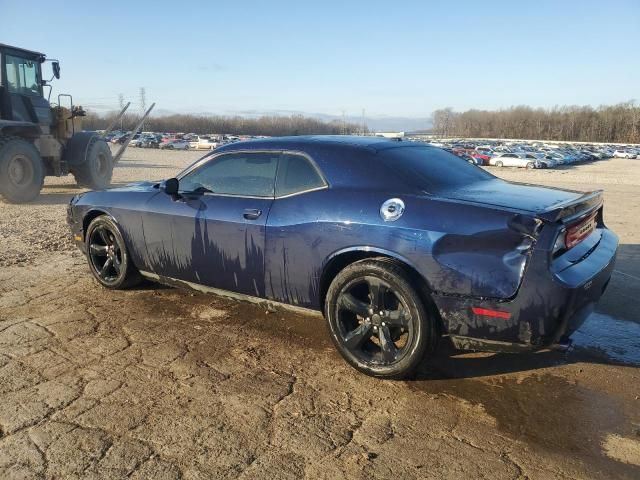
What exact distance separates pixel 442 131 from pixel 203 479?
6398 inches

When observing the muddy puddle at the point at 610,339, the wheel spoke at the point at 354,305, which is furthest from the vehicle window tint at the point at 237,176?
the muddy puddle at the point at 610,339

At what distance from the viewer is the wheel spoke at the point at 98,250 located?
4.97m

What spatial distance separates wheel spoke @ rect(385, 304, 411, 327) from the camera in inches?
123

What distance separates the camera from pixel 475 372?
11.2 feet

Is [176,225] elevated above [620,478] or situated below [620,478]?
above

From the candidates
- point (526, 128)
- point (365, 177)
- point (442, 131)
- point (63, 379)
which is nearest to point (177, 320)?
point (63, 379)

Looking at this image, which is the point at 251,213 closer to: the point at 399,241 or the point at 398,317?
the point at 399,241

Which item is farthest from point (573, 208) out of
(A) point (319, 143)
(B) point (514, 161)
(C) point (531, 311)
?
(B) point (514, 161)

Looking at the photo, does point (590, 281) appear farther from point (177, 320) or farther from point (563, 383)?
point (177, 320)

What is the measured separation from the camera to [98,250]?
4988mm

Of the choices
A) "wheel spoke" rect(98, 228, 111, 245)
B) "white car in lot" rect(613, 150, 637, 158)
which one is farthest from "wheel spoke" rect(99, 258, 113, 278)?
"white car in lot" rect(613, 150, 637, 158)

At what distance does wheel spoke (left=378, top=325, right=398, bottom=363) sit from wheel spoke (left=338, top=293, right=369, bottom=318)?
143mm

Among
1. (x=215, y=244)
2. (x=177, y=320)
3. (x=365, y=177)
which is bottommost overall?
(x=177, y=320)

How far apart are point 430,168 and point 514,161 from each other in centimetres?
4452
